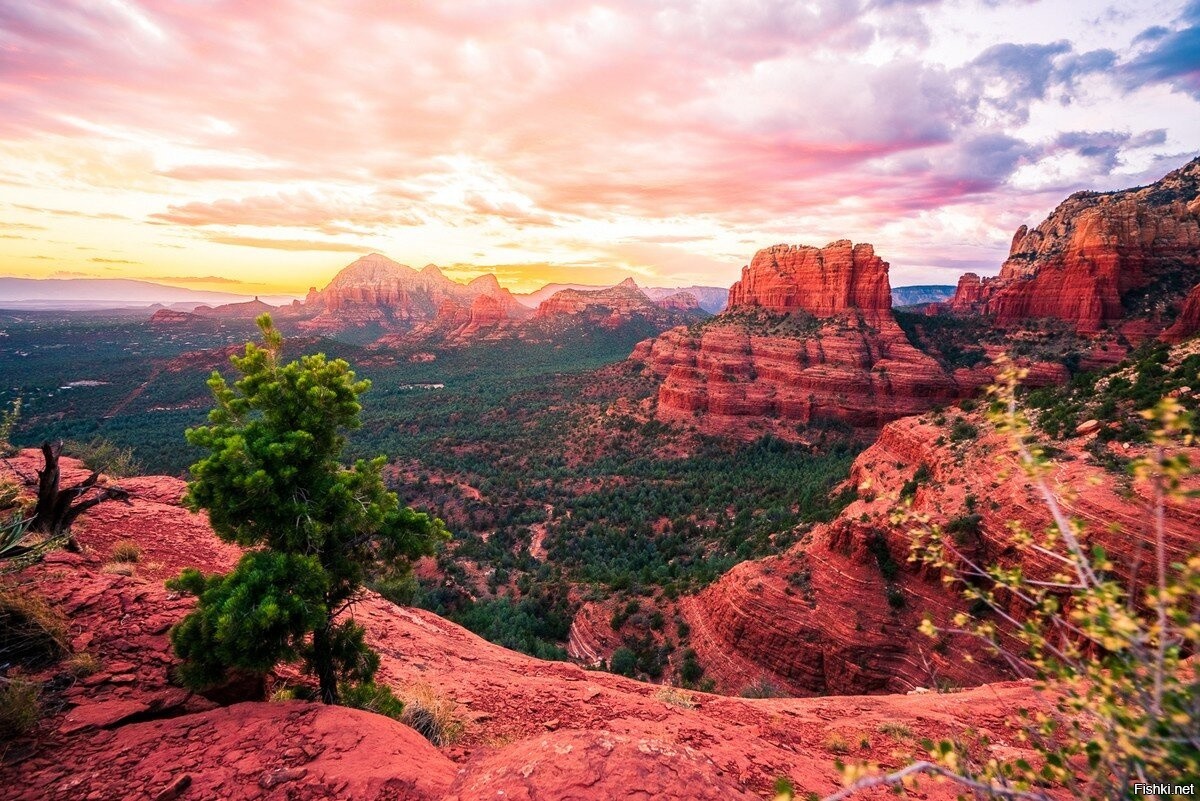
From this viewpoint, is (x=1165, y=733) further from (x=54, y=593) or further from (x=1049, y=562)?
(x=1049, y=562)

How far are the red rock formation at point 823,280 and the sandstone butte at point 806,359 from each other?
0.13 metres

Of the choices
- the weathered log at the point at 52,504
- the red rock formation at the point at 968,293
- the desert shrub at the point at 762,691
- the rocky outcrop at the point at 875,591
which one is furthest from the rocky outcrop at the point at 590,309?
the weathered log at the point at 52,504

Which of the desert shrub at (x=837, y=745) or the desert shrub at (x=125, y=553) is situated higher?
the desert shrub at (x=125, y=553)

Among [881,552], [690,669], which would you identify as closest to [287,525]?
[690,669]

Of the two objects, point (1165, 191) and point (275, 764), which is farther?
point (1165, 191)

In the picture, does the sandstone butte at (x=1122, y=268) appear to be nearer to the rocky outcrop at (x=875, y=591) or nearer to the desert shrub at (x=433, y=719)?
the rocky outcrop at (x=875, y=591)

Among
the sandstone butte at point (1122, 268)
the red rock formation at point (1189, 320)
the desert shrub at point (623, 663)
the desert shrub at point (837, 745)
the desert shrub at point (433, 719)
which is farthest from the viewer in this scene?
the sandstone butte at point (1122, 268)

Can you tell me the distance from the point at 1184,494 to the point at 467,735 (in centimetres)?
1011

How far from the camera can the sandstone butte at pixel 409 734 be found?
6.26 m

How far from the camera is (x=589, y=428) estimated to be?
6425 cm

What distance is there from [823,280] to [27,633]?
249 ft

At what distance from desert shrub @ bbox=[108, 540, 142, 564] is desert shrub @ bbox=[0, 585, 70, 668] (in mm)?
4812

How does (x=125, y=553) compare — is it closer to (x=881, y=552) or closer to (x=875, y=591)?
(x=875, y=591)

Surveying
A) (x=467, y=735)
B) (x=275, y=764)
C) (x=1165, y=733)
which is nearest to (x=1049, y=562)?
(x=1165, y=733)
